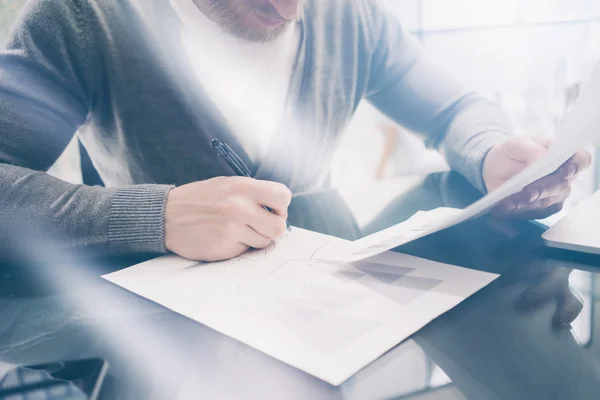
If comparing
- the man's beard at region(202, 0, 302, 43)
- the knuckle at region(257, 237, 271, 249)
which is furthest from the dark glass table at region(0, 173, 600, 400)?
the man's beard at region(202, 0, 302, 43)

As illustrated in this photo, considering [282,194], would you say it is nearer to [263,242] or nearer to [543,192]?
[263,242]

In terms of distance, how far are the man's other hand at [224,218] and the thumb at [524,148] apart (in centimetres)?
30

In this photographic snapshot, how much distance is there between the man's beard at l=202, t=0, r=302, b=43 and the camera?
0.75m

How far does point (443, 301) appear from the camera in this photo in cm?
27

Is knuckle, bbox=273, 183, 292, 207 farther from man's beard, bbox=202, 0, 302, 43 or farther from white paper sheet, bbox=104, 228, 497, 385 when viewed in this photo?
man's beard, bbox=202, 0, 302, 43

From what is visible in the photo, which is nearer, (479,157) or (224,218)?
(224,218)

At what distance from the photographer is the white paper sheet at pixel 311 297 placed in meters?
0.23

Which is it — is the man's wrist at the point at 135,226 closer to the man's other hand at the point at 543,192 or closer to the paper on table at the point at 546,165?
the paper on table at the point at 546,165

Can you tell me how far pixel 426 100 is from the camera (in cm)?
85

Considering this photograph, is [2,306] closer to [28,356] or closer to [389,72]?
[28,356]

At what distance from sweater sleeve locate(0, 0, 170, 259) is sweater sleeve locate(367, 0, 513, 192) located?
465 millimetres

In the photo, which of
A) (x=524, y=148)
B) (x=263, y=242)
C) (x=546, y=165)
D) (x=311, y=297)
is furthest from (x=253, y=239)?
(x=524, y=148)

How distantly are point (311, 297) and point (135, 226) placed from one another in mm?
195

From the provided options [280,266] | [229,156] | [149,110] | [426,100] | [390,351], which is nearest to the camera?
[390,351]
